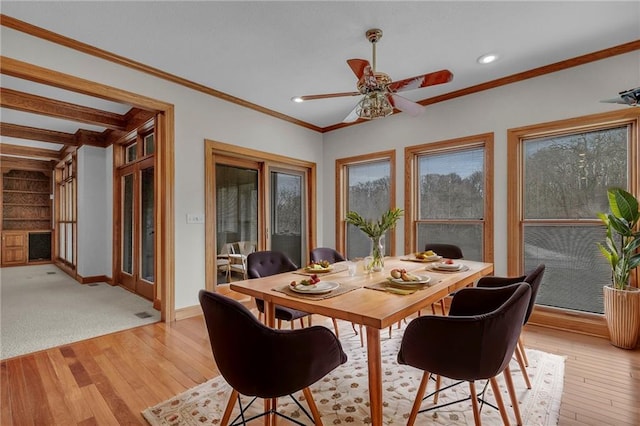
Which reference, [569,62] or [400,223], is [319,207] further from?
[569,62]

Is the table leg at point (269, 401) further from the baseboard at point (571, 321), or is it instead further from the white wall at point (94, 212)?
the white wall at point (94, 212)

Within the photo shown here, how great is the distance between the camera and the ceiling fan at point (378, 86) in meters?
2.25

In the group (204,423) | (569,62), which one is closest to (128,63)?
(204,423)

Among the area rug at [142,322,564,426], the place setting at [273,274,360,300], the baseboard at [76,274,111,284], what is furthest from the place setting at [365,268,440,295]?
the baseboard at [76,274,111,284]

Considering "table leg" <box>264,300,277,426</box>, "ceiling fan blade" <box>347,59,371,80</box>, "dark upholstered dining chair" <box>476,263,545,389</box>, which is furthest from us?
"ceiling fan blade" <box>347,59,371,80</box>

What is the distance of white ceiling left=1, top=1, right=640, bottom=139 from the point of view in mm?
2309

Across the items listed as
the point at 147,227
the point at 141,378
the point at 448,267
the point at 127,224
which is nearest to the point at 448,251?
the point at 448,267

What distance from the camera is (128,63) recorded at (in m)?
3.09

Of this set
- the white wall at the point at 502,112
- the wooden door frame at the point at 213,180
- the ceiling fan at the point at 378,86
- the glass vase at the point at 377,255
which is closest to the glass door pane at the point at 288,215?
the wooden door frame at the point at 213,180

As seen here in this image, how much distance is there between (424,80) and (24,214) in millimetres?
10617

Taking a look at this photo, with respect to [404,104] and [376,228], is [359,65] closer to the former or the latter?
[404,104]

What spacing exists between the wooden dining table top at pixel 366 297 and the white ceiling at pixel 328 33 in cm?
202

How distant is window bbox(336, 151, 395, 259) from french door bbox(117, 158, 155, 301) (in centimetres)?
293

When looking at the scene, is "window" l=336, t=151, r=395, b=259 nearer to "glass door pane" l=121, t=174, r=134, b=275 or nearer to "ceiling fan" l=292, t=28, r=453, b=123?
"ceiling fan" l=292, t=28, r=453, b=123
